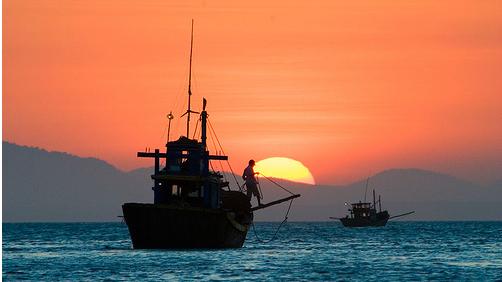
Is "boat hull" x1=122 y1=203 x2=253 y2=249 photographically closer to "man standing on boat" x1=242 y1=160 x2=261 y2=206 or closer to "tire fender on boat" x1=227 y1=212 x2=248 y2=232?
"tire fender on boat" x1=227 y1=212 x2=248 y2=232

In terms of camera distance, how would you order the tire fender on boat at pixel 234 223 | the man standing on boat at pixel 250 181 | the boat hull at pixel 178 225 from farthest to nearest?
the man standing on boat at pixel 250 181
the tire fender on boat at pixel 234 223
the boat hull at pixel 178 225

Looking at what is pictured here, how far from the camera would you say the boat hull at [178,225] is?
7594cm

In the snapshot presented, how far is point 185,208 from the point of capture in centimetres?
7525

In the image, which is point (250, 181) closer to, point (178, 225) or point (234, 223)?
point (234, 223)

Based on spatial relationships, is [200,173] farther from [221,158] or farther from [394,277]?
[394,277]

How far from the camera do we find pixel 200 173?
7912 centimetres

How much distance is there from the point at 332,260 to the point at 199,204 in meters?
10.5

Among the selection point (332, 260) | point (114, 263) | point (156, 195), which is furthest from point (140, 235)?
point (332, 260)

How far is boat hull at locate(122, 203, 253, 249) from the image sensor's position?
249 ft

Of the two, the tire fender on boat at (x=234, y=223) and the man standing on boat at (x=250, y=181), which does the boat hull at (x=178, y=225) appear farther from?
the man standing on boat at (x=250, y=181)

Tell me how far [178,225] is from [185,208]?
1603 millimetres

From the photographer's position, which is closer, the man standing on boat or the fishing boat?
the fishing boat

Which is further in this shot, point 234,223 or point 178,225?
point 234,223

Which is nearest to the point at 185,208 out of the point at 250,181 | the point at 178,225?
the point at 178,225
